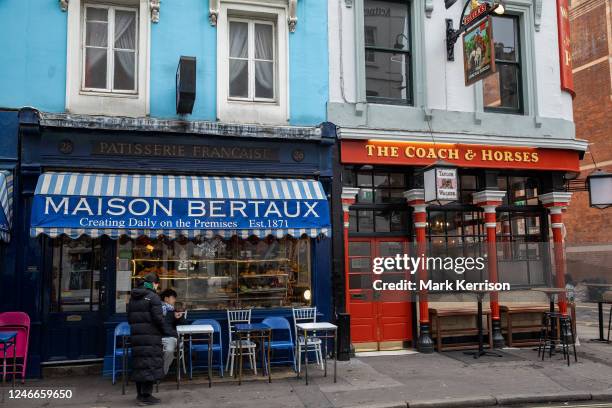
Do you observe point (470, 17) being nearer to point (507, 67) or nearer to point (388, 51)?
point (388, 51)

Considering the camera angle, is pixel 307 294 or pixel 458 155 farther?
pixel 458 155

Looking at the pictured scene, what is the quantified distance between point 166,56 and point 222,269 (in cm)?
413

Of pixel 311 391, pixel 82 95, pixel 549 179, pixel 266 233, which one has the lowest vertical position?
pixel 311 391

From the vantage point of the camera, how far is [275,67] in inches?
434

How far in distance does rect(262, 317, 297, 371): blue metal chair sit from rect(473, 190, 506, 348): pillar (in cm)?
450

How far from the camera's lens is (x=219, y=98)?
34.2 feet

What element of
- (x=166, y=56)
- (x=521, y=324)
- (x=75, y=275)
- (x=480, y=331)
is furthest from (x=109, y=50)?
(x=521, y=324)

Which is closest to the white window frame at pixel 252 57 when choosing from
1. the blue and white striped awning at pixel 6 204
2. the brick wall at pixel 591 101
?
the blue and white striped awning at pixel 6 204

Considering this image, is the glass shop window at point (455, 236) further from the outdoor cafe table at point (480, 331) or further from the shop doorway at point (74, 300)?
the shop doorway at point (74, 300)

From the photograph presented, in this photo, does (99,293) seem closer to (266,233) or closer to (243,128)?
(266,233)

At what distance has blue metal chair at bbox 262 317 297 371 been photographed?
9336 millimetres

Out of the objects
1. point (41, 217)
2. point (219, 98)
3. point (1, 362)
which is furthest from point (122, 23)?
point (1, 362)

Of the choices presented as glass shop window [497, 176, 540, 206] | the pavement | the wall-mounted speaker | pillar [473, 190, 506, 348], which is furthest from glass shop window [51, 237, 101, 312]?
glass shop window [497, 176, 540, 206]

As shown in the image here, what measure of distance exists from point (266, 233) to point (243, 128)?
2144mm
